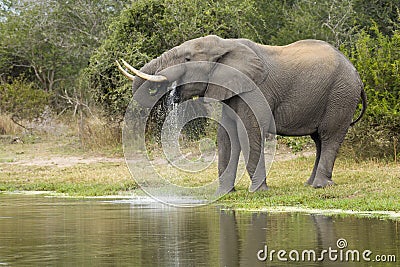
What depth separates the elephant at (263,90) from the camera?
1422 cm

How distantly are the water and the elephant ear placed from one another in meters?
2.17

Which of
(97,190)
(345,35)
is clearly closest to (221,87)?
(97,190)

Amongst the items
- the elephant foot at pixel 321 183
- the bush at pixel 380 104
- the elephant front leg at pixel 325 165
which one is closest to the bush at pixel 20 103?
the bush at pixel 380 104

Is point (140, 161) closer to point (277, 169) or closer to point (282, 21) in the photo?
point (277, 169)

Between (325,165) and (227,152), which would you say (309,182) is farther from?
(227,152)

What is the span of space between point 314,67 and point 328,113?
803 millimetres

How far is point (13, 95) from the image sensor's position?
2916 cm

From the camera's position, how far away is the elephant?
1422 cm

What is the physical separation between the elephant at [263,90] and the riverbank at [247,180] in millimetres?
582

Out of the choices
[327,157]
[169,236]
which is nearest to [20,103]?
[327,157]

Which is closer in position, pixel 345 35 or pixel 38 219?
pixel 38 219

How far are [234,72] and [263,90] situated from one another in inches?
23.5
